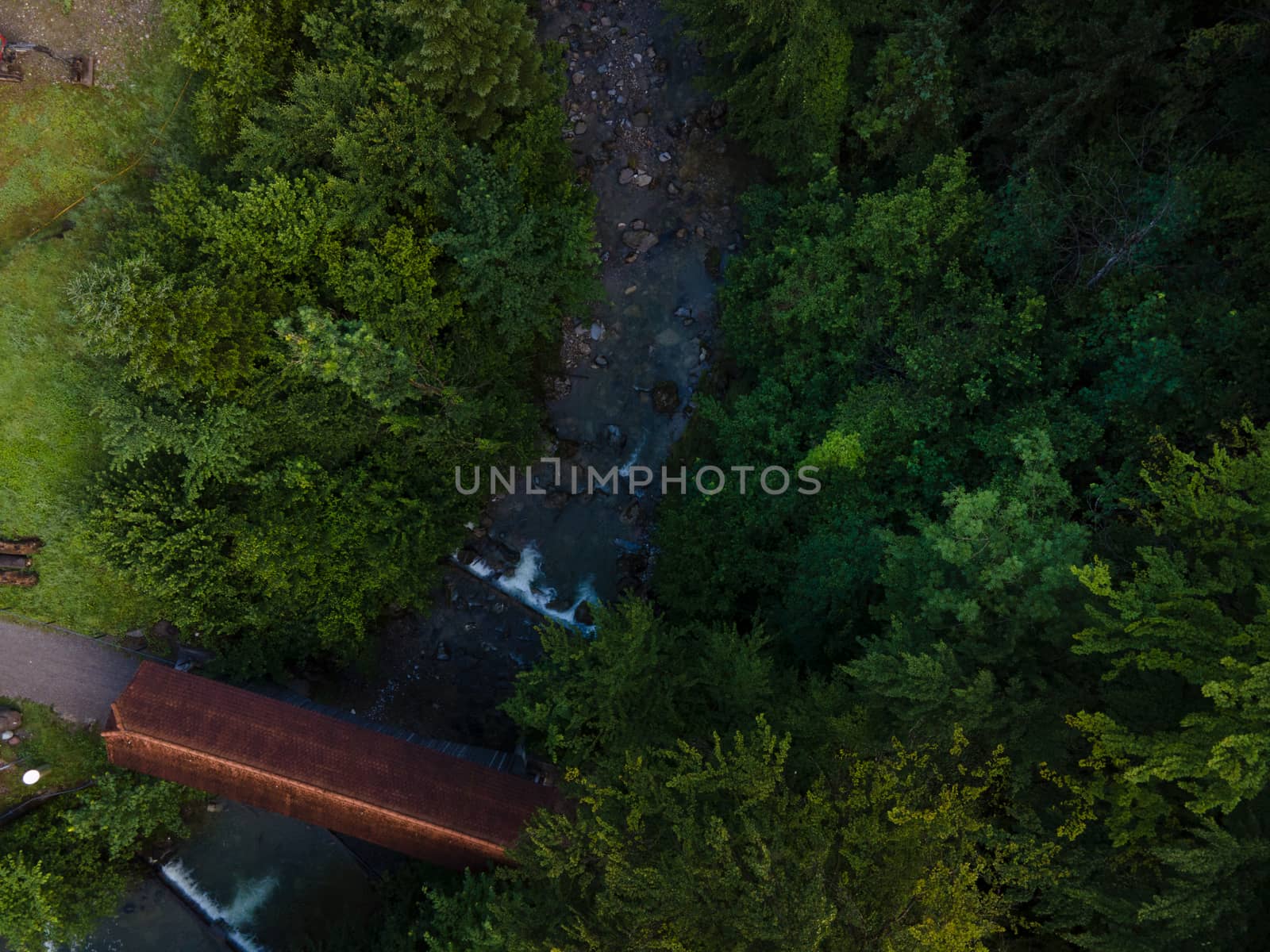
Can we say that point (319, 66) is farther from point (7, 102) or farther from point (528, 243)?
point (7, 102)

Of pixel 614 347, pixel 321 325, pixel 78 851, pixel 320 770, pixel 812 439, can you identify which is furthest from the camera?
pixel 614 347

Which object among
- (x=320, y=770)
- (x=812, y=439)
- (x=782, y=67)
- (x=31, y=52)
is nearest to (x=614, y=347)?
(x=812, y=439)

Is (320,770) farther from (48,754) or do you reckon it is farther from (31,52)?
(31,52)

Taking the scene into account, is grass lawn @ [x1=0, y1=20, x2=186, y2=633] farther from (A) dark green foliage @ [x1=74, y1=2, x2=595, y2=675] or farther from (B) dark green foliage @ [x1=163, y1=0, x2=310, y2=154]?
(B) dark green foliage @ [x1=163, y1=0, x2=310, y2=154]

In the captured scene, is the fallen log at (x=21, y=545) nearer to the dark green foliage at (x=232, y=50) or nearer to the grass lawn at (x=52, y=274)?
the grass lawn at (x=52, y=274)

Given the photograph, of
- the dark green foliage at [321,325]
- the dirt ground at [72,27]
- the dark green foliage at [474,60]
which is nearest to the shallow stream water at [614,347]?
the dark green foliage at [321,325]

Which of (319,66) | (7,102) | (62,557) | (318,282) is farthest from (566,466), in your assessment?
(7,102)

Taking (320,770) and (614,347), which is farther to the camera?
(614,347)
